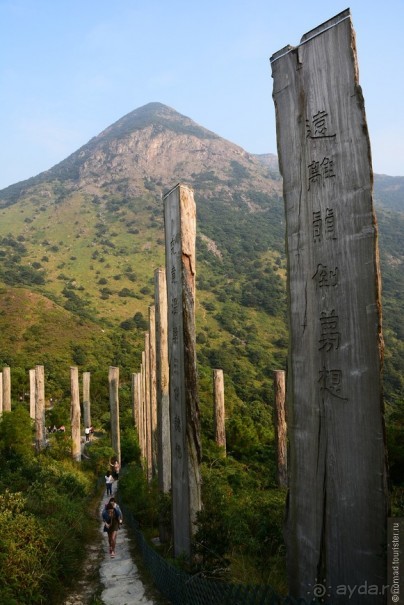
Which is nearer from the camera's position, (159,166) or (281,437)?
(281,437)

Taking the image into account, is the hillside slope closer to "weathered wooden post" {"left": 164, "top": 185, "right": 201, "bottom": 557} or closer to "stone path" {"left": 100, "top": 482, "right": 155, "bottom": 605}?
"stone path" {"left": 100, "top": 482, "right": 155, "bottom": 605}

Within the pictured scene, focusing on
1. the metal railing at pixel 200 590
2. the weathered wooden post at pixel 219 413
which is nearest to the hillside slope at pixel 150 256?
the weathered wooden post at pixel 219 413

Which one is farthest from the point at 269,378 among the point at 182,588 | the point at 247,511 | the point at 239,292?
the point at 182,588

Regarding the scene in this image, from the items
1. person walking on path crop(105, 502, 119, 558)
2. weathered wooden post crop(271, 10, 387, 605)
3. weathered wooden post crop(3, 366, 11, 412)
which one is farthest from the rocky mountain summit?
weathered wooden post crop(271, 10, 387, 605)

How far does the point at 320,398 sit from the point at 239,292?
174ft

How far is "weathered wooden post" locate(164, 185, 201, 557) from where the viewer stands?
5.79 meters

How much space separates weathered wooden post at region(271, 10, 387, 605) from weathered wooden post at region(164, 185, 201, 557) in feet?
9.01

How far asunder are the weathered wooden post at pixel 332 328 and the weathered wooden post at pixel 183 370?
2.75 meters

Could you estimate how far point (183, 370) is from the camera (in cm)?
610

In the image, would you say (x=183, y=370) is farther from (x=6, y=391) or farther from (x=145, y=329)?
(x=145, y=329)

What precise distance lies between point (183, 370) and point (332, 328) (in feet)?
11.0

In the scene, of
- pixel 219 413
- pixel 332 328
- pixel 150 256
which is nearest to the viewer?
pixel 332 328

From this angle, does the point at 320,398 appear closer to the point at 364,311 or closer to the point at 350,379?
the point at 350,379

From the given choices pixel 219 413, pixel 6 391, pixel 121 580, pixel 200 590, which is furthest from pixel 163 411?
pixel 6 391
